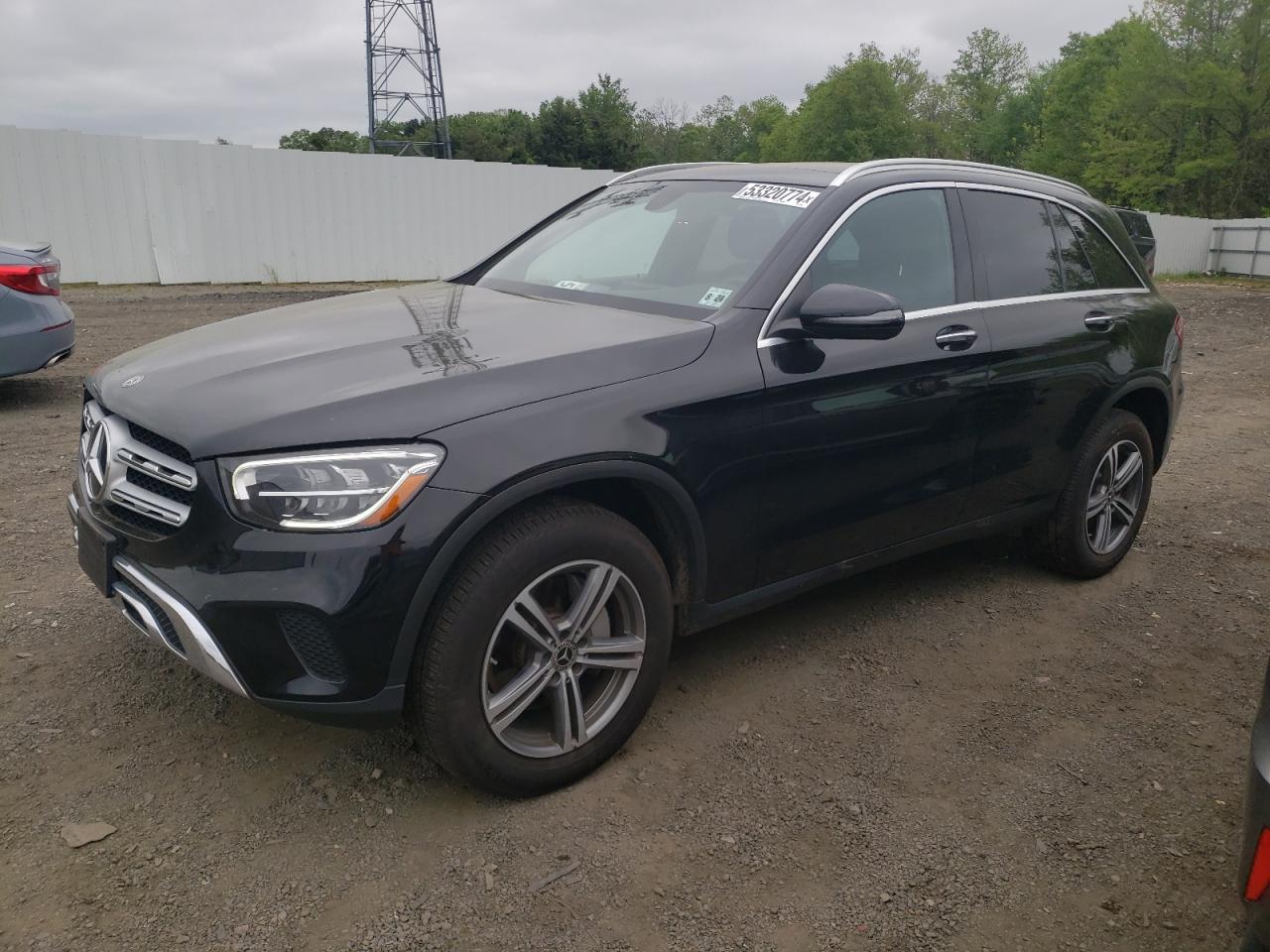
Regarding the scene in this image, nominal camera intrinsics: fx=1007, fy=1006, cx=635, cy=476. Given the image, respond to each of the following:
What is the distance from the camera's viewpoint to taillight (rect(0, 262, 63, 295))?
6.78 meters

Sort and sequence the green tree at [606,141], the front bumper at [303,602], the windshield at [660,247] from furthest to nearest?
the green tree at [606,141] < the windshield at [660,247] < the front bumper at [303,602]

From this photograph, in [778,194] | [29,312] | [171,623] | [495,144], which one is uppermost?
[495,144]

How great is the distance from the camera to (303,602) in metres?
2.35

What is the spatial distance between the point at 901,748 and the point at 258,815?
194 centimetres

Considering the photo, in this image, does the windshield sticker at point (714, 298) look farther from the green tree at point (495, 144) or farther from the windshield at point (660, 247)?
the green tree at point (495, 144)

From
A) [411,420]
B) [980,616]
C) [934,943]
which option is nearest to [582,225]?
[411,420]

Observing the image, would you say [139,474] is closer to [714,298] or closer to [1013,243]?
[714,298]

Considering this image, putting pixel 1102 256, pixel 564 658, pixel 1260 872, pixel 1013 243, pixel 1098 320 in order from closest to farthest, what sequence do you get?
pixel 1260 872
pixel 564 658
pixel 1013 243
pixel 1098 320
pixel 1102 256

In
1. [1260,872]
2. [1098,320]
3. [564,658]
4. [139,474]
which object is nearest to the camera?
[1260,872]

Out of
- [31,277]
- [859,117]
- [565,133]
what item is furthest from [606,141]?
[31,277]

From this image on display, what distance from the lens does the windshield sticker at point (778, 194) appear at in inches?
138

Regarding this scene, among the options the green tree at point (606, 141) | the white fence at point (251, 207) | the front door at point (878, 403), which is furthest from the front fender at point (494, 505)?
the green tree at point (606, 141)

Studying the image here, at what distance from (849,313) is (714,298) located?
450 millimetres

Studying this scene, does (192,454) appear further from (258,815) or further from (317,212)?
(317,212)
